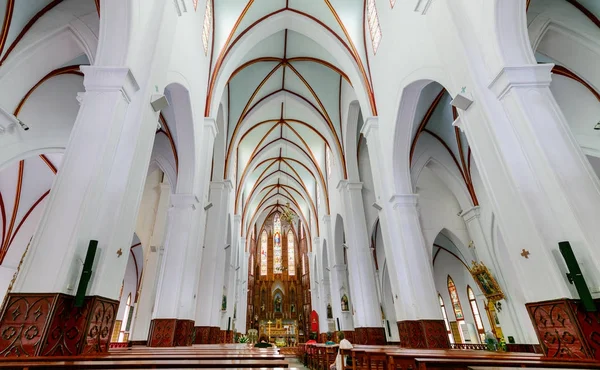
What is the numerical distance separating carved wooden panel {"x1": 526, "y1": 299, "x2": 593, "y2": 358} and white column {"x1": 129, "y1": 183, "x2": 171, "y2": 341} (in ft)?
34.5

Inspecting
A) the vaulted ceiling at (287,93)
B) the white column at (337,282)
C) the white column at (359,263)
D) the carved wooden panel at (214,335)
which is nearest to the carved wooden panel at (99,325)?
the carved wooden panel at (214,335)

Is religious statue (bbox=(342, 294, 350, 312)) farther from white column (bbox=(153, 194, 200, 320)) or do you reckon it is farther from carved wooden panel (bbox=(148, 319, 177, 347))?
carved wooden panel (bbox=(148, 319, 177, 347))

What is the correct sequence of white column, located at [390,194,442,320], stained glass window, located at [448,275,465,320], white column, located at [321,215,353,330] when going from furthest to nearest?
stained glass window, located at [448,275,465,320]
white column, located at [321,215,353,330]
white column, located at [390,194,442,320]

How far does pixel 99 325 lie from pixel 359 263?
8932 mm

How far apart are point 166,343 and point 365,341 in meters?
6.51

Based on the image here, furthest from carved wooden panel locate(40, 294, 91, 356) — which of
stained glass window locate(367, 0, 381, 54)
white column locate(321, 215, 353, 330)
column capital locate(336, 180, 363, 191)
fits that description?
white column locate(321, 215, 353, 330)

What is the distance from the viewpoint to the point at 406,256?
7.29 metres

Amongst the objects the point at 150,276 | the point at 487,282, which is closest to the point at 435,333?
the point at 487,282

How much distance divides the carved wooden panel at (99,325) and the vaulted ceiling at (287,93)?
758 cm

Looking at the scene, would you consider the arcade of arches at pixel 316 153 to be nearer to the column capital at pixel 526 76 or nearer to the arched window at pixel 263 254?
the column capital at pixel 526 76

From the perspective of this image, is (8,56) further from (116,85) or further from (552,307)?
(552,307)

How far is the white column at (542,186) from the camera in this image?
3.44m

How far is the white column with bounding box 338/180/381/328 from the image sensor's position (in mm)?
10398

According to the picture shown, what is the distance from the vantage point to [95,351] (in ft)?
10.6
